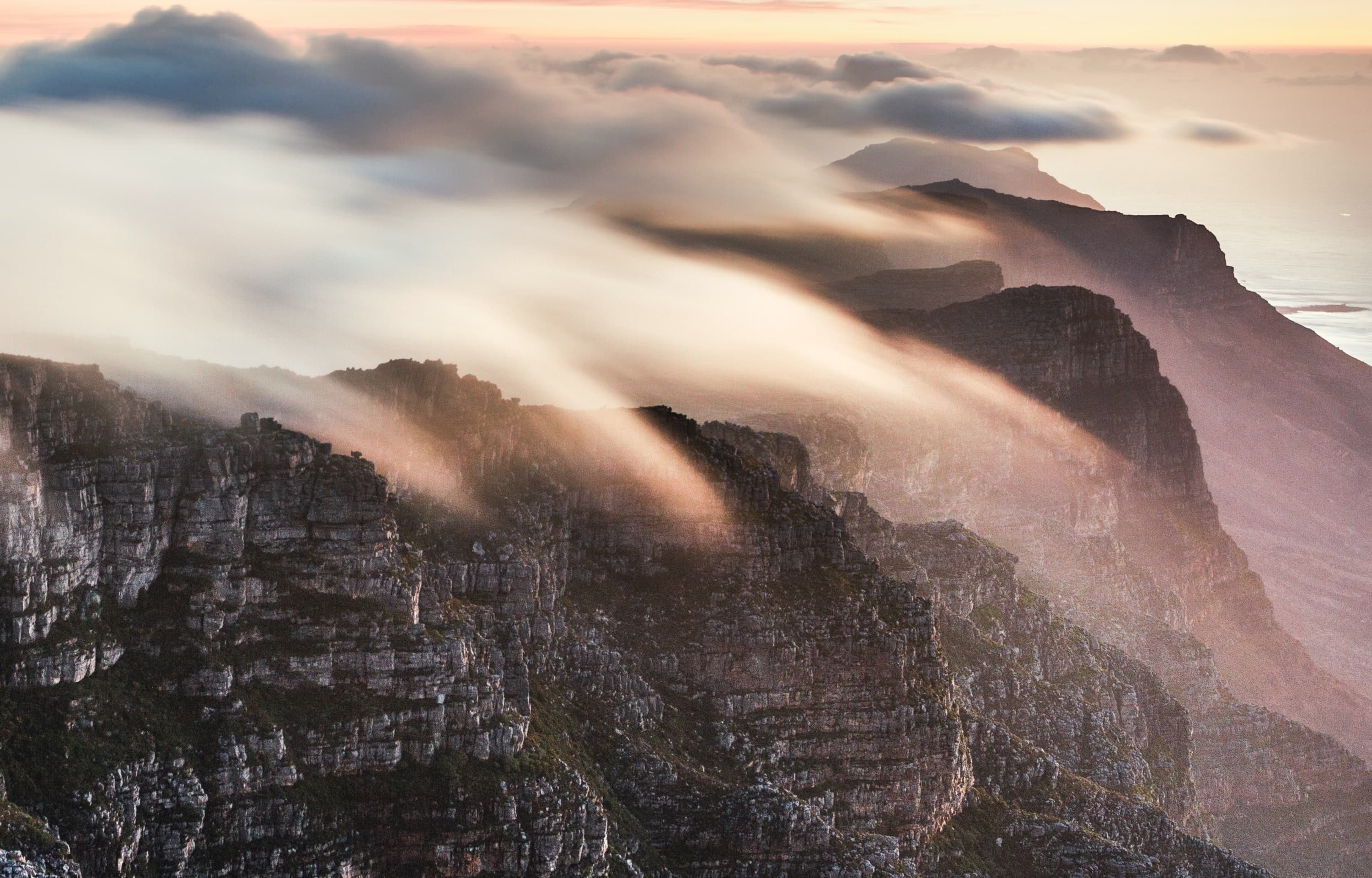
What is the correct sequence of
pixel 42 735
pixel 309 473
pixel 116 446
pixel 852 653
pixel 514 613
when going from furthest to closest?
1. pixel 852 653
2. pixel 514 613
3. pixel 309 473
4. pixel 116 446
5. pixel 42 735

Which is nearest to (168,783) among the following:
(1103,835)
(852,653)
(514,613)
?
(514,613)

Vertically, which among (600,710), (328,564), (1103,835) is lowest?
(1103,835)

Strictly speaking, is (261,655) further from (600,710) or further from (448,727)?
(600,710)

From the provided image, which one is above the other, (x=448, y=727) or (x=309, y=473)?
(x=309, y=473)

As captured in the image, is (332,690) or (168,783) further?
(332,690)

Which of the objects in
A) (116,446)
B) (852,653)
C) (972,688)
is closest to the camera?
(116,446)

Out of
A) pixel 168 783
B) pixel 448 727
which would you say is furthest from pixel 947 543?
pixel 168 783

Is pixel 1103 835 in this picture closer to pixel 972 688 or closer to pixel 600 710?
pixel 972 688
